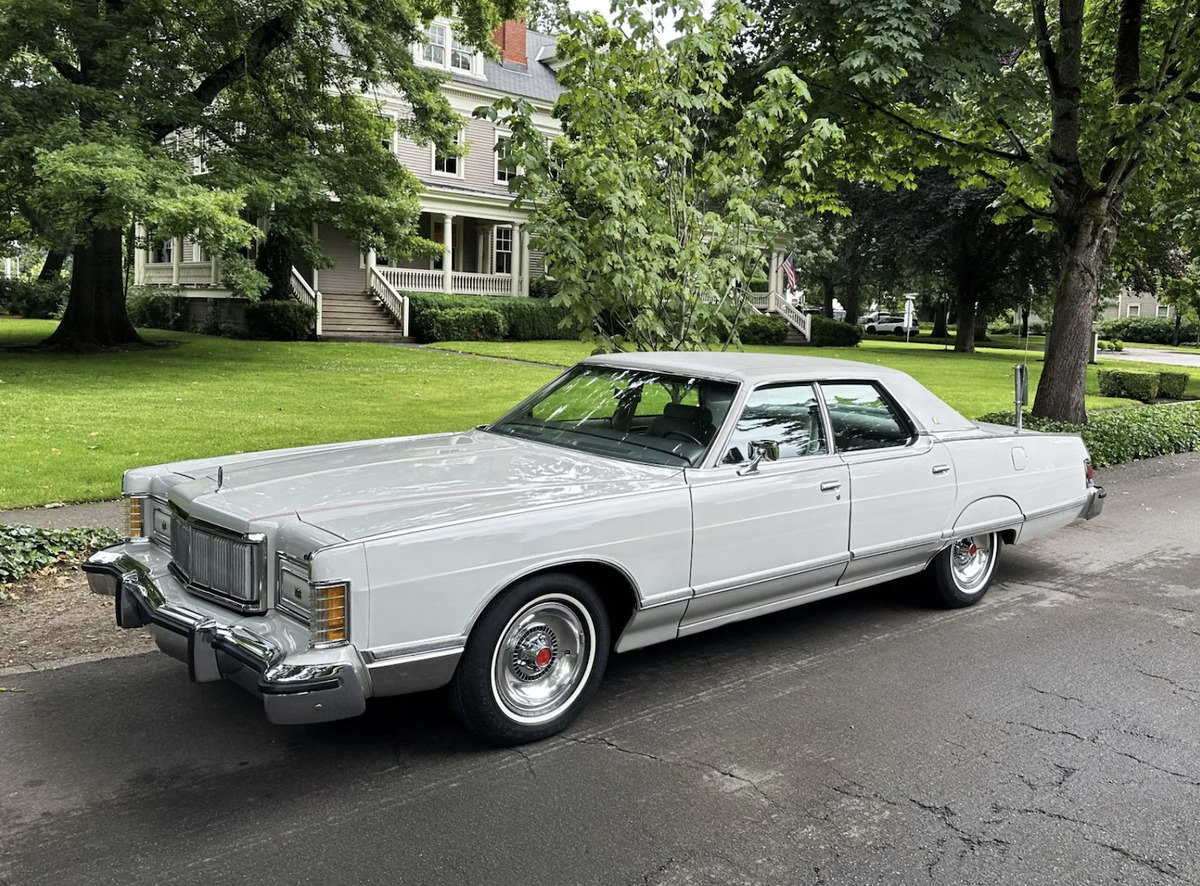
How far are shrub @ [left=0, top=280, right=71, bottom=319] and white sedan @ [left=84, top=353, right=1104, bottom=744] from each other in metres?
36.8

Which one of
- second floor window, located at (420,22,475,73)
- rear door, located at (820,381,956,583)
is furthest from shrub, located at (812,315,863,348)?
rear door, located at (820,381,956,583)

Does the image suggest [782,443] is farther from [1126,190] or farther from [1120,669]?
[1126,190]

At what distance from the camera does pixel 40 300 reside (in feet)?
120

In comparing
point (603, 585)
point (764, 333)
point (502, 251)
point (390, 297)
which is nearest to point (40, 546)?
point (603, 585)

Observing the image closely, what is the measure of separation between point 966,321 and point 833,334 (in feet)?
16.9

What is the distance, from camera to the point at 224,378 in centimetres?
1684

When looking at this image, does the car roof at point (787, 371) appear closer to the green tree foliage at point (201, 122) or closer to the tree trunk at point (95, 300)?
the green tree foliage at point (201, 122)

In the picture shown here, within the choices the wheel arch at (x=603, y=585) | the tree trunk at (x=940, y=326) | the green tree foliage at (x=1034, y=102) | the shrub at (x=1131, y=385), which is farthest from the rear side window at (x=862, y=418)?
the tree trunk at (x=940, y=326)

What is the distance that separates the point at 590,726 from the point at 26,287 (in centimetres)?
4088

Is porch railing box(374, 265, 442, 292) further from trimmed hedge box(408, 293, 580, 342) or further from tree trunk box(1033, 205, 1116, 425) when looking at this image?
tree trunk box(1033, 205, 1116, 425)

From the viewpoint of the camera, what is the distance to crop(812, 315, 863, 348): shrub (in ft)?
118

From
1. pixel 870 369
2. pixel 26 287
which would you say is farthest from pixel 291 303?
pixel 870 369

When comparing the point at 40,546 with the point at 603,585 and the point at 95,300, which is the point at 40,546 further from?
the point at 95,300

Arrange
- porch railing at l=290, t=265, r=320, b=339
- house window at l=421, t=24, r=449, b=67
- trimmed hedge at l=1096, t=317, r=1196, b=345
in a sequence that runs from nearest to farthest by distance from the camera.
Answer: 1. porch railing at l=290, t=265, r=320, b=339
2. house window at l=421, t=24, r=449, b=67
3. trimmed hedge at l=1096, t=317, r=1196, b=345
